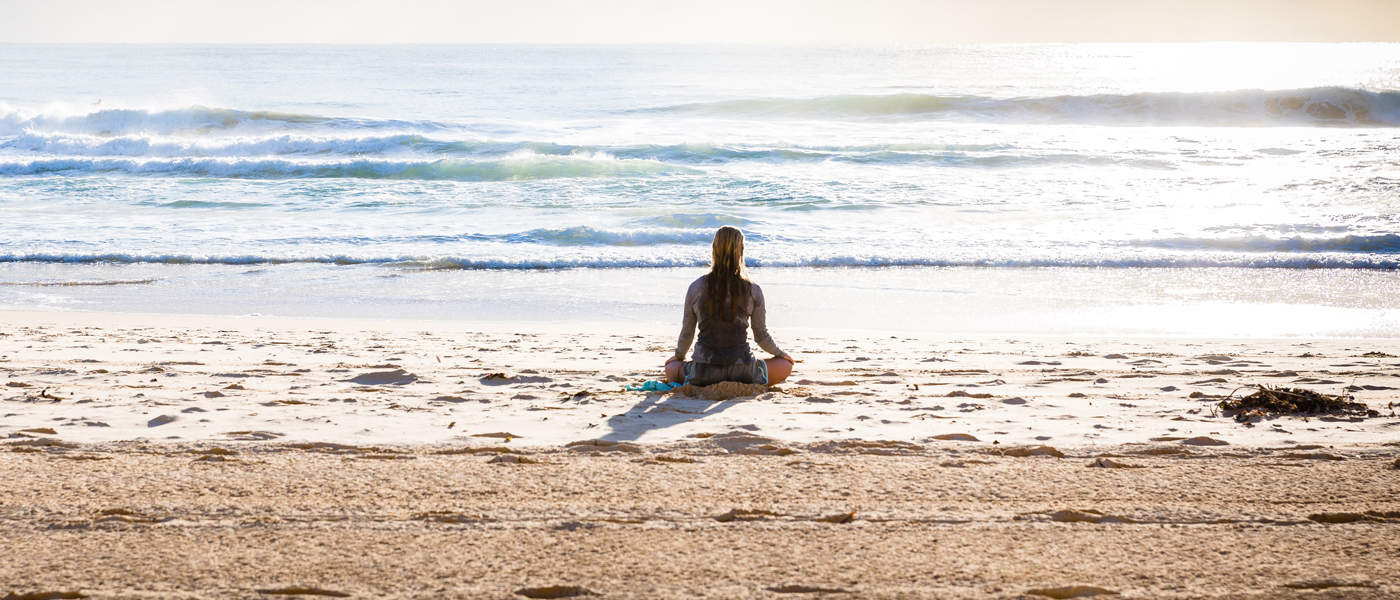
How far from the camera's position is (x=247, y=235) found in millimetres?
12914

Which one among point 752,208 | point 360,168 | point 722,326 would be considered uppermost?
point 360,168

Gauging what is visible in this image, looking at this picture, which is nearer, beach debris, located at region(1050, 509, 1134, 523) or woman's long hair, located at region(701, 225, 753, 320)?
beach debris, located at region(1050, 509, 1134, 523)

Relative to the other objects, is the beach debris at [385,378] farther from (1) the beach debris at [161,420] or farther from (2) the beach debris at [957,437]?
(2) the beach debris at [957,437]

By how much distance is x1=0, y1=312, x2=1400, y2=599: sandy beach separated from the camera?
2.73 metres

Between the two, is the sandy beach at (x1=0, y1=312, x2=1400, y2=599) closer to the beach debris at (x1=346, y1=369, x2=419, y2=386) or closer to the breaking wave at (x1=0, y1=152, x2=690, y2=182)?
the beach debris at (x1=346, y1=369, x2=419, y2=386)

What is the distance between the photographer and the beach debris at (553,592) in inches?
102

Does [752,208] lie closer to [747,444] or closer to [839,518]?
[747,444]

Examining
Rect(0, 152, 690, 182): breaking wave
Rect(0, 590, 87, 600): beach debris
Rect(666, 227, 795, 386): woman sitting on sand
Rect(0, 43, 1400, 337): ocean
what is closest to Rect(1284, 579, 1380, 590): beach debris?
Rect(666, 227, 795, 386): woman sitting on sand

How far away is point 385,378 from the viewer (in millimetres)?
5449

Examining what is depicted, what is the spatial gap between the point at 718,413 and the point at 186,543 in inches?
94.1

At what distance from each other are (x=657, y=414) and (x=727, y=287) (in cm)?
81

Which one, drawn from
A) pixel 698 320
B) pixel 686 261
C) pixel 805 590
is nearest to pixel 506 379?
pixel 698 320

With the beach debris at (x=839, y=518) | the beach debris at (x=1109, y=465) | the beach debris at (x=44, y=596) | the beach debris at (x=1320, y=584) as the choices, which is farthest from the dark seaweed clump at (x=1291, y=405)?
the beach debris at (x=44, y=596)

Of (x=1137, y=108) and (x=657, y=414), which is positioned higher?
(x=1137, y=108)
